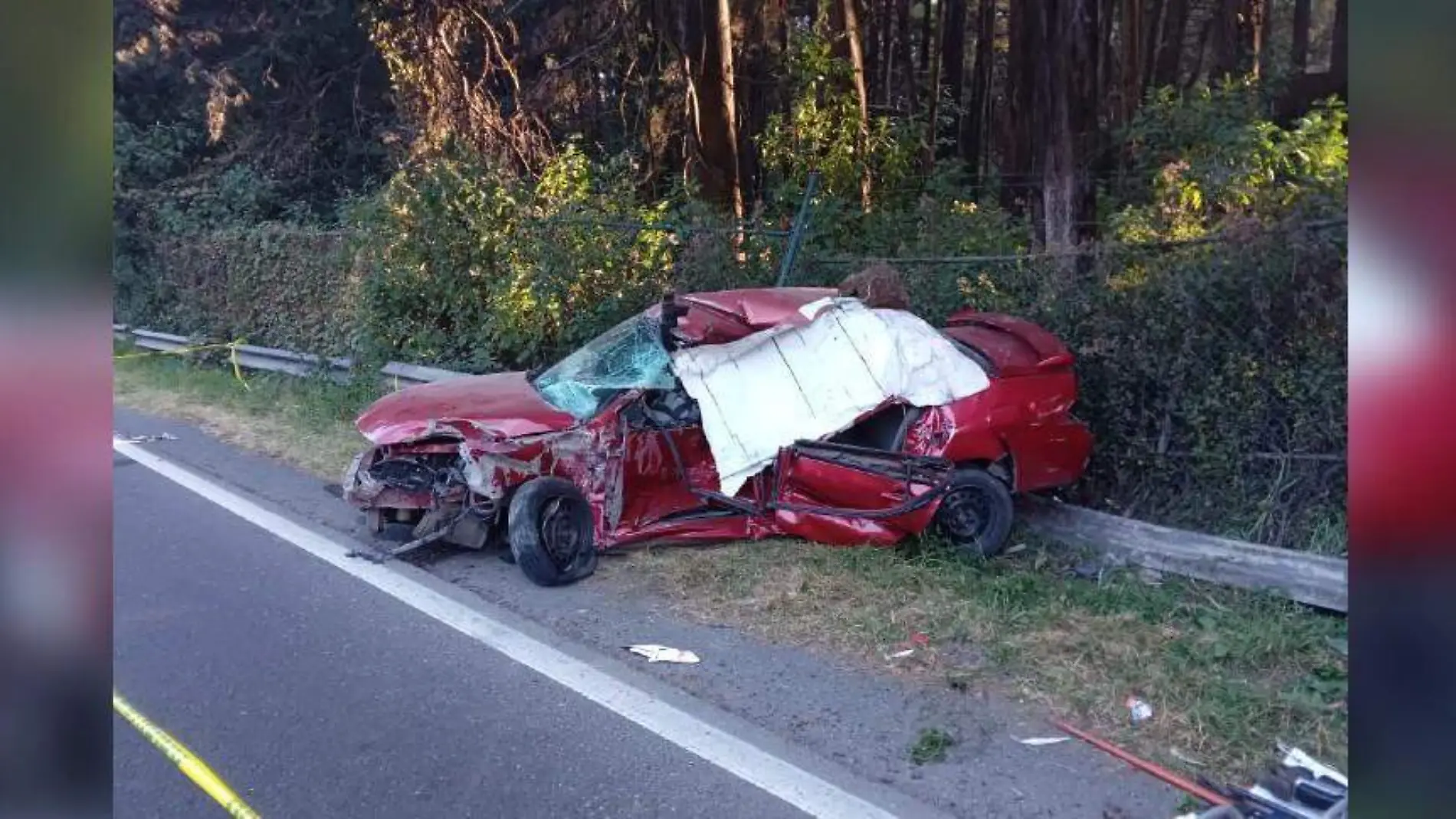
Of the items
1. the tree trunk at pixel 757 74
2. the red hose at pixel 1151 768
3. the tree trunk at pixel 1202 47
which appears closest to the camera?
the red hose at pixel 1151 768

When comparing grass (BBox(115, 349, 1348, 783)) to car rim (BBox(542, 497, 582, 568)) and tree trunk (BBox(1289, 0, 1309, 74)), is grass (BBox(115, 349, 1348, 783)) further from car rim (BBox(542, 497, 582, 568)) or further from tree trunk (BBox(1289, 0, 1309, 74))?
tree trunk (BBox(1289, 0, 1309, 74))

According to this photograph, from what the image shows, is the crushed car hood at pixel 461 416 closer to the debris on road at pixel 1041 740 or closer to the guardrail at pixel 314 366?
the debris on road at pixel 1041 740

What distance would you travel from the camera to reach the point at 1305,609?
6.33 meters

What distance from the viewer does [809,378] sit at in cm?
795

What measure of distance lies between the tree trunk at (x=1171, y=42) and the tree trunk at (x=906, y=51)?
3.85 metres

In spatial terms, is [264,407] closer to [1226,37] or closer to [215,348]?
[215,348]

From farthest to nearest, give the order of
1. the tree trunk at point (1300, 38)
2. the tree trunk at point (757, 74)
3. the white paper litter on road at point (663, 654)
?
the tree trunk at point (1300, 38)
the tree trunk at point (757, 74)
the white paper litter on road at point (663, 654)

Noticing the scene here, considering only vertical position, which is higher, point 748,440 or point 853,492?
point 748,440

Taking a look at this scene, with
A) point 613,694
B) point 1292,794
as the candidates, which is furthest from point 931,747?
point 613,694

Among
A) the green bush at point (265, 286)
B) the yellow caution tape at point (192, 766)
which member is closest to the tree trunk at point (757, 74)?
the green bush at point (265, 286)

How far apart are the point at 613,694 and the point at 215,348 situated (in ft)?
45.7

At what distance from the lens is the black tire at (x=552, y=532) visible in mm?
7230
